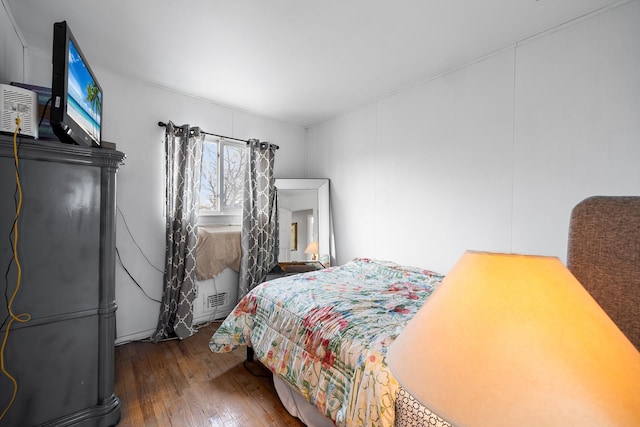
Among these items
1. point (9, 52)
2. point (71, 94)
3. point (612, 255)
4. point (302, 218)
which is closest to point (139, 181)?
point (9, 52)

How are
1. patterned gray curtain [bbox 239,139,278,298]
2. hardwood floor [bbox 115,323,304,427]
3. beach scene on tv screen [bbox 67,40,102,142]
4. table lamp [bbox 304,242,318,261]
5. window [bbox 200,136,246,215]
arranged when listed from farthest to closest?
1. table lamp [bbox 304,242,318,261]
2. patterned gray curtain [bbox 239,139,278,298]
3. window [bbox 200,136,246,215]
4. hardwood floor [bbox 115,323,304,427]
5. beach scene on tv screen [bbox 67,40,102,142]

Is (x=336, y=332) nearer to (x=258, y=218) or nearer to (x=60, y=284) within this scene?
(x=60, y=284)

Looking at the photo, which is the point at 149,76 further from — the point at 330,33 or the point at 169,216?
the point at 330,33

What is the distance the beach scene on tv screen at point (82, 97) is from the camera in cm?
141

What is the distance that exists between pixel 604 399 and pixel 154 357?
2.90 m

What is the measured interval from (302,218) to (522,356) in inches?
129

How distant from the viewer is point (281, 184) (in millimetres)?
3629

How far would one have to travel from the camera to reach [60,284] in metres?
1.42

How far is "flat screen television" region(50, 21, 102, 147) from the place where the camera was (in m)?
1.28

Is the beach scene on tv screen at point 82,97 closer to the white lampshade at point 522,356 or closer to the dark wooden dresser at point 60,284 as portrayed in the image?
the dark wooden dresser at point 60,284

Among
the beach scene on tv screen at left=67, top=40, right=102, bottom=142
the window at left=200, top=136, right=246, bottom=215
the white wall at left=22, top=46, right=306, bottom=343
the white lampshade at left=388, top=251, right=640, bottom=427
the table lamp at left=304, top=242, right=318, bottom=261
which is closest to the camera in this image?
the white lampshade at left=388, top=251, right=640, bottom=427

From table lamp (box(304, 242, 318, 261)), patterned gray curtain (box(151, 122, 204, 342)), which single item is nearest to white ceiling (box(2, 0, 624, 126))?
patterned gray curtain (box(151, 122, 204, 342))

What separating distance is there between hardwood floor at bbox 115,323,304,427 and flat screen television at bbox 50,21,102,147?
5.58 ft

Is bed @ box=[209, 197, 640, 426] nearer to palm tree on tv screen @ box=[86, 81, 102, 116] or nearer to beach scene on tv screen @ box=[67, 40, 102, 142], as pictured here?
beach scene on tv screen @ box=[67, 40, 102, 142]
